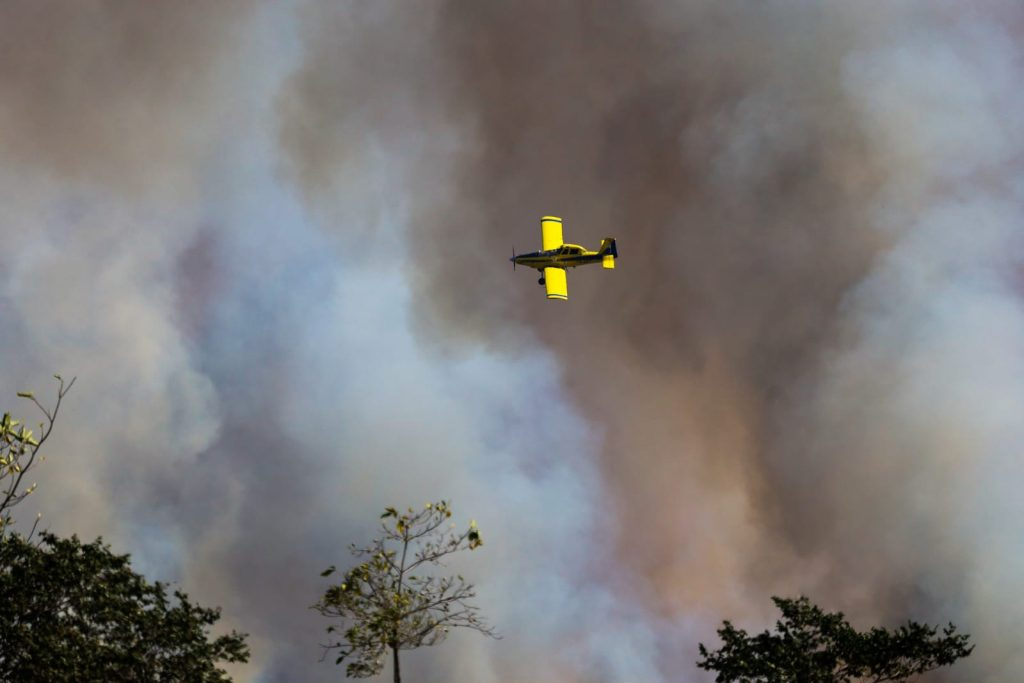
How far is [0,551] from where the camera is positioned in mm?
83750

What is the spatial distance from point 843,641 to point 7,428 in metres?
72.1

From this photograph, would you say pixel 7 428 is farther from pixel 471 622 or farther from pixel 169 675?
pixel 169 675

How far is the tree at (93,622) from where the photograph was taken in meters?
80.6

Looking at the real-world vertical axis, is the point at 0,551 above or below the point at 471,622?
above

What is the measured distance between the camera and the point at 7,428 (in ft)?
183

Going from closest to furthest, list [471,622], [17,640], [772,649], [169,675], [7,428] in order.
→ [7,428], [471,622], [17,640], [169,675], [772,649]

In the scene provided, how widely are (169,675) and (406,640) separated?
82.8 ft

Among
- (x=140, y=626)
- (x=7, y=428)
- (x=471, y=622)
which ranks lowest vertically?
(x=471, y=622)

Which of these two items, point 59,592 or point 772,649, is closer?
point 59,592

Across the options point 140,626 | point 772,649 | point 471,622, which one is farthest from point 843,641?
point 140,626

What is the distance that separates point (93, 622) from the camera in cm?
8544

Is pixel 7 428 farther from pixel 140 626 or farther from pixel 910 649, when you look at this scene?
pixel 910 649

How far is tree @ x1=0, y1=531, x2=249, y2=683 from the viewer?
265 feet

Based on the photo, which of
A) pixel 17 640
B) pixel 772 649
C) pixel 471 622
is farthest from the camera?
pixel 772 649
